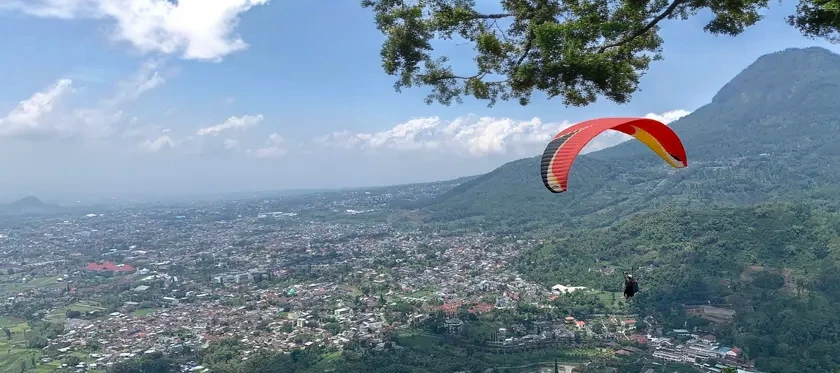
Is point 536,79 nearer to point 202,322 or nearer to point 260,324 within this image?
point 260,324

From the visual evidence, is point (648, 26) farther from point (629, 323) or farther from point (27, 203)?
point (27, 203)

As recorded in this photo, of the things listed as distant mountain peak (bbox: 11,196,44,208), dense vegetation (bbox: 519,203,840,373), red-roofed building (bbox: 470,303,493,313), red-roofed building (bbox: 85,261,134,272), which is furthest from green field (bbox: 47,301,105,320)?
distant mountain peak (bbox: 11,196,44,208)

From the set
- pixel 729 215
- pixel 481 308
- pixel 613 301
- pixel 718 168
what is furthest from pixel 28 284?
pixel 718 168

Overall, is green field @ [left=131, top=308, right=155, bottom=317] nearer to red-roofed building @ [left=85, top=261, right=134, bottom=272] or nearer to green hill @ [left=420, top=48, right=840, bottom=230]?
red-roofed building @ [left=85, top=261, right=134, bottom=272]

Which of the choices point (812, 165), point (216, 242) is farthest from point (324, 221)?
point (812, 165)

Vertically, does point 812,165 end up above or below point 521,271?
above

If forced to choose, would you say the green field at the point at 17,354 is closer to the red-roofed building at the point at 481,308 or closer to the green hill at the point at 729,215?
the red-roofed building at the point at 481,308
